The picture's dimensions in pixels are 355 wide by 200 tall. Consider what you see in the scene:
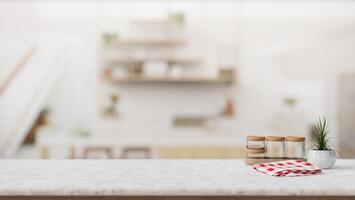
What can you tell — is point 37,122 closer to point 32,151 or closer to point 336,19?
point 32,151

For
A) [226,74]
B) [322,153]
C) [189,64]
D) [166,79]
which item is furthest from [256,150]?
[189,64]

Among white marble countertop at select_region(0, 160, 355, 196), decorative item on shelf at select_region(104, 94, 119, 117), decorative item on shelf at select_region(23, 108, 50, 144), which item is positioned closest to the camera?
white marble countertop at select_region(0, 160, 355, 196)

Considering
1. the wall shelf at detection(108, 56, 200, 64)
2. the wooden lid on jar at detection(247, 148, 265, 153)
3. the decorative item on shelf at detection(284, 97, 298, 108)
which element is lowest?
the decorative item on shelf at detection(284, 97, 298, 108)

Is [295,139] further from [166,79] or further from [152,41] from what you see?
[152,41]

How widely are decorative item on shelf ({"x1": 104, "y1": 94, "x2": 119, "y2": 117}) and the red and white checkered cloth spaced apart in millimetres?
4681

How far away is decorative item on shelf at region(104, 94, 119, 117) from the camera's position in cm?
667

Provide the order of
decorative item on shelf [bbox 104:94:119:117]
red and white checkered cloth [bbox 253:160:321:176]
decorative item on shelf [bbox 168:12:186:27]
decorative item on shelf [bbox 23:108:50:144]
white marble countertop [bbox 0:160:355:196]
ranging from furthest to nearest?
decorative item on shelf [bbox 23:108:50:144] → decorative item on shelf [bbox 104:94:119:117] → decorative item on shelf [bbox 168:12:186:27] → red and white checkered cloth [bbox 253:160:321:176] → white marble countertop [bbox 0:160:355:196]

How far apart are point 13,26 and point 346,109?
4.74 metres

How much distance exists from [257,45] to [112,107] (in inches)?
85.6

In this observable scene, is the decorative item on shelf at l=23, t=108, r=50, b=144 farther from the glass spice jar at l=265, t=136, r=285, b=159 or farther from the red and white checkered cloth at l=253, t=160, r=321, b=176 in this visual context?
the red and white checkered cloth at l=253, t=160, r=321, b=176

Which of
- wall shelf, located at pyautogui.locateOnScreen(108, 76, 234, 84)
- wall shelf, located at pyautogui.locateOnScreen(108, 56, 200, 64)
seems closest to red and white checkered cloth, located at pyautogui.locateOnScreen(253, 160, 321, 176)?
wall shelf, located at pyautogui.locateOnScreen(108, 76, 234, 84)

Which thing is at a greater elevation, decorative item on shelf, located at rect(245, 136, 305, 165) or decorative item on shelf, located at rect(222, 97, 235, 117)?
decorative item on shelf, located at rect(245, 136, 305, 165)

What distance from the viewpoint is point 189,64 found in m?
6.80

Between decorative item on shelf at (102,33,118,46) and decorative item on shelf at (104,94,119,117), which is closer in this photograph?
decorative item on shelf at (102,33,118,46)
